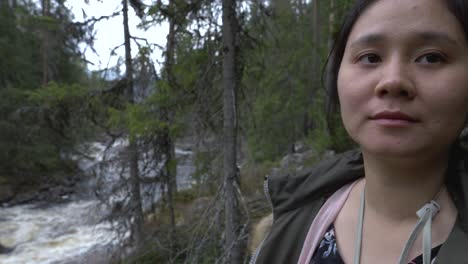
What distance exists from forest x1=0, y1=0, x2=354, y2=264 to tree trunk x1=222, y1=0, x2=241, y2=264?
0.01m

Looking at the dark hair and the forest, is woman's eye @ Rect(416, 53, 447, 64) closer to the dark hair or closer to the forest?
the dark hair

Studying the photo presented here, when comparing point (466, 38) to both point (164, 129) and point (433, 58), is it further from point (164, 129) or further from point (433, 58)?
point (164, 129)

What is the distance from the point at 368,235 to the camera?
992mm

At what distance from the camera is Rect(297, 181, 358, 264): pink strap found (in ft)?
3.61

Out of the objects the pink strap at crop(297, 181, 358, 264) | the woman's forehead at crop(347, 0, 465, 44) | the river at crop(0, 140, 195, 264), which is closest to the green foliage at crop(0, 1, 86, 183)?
the river at crop(0, 140, 195, 264)

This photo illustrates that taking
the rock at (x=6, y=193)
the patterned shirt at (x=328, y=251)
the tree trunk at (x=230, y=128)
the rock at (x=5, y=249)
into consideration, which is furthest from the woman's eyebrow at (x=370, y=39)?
the rock at (x=6, y=193)

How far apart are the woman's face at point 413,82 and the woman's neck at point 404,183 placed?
0.05 meters

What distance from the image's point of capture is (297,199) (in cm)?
126

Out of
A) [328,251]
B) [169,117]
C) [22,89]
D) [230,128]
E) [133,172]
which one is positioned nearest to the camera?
[328,251]

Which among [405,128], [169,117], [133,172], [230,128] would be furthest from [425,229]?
[133,172]

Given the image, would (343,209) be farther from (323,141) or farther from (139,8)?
(323,141)

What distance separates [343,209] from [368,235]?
0.17 m

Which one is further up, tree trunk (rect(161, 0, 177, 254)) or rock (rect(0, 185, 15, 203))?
tree trunk (rect(161, 0, 177, 254))

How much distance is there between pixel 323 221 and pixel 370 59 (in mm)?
530
